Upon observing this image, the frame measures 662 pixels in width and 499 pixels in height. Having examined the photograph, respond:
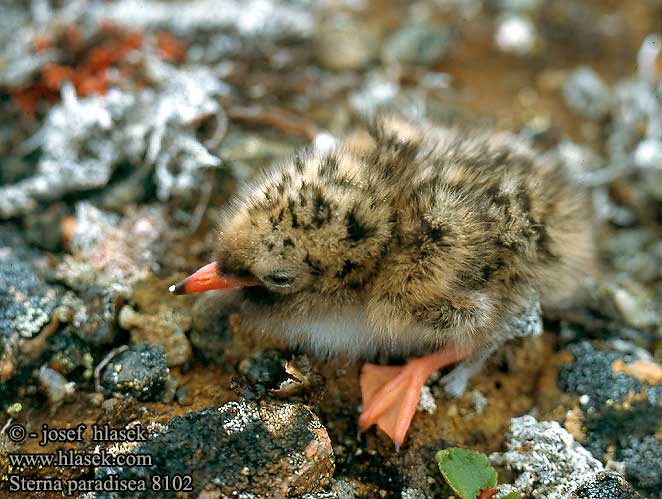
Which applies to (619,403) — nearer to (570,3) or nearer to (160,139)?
(160,139)

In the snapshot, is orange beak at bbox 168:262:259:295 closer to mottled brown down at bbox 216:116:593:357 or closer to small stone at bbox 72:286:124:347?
mottled brown down at bbox 216:116:593:357

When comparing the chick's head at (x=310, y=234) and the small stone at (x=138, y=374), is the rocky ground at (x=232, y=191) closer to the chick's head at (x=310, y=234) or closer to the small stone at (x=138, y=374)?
the small stone at (x=138, y=374)

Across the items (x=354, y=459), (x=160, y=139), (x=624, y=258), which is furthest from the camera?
(x=624, y=258)

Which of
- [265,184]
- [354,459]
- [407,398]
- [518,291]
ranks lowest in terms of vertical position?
[354,459]

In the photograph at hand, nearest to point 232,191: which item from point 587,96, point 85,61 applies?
point 85,61

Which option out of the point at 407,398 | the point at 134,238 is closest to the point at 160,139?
the point at 134,238

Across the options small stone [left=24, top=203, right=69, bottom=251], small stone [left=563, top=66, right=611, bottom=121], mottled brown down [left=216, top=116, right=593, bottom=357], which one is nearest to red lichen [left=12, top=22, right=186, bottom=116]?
small stone [left=24, top=203, right=69, bottom=251]
